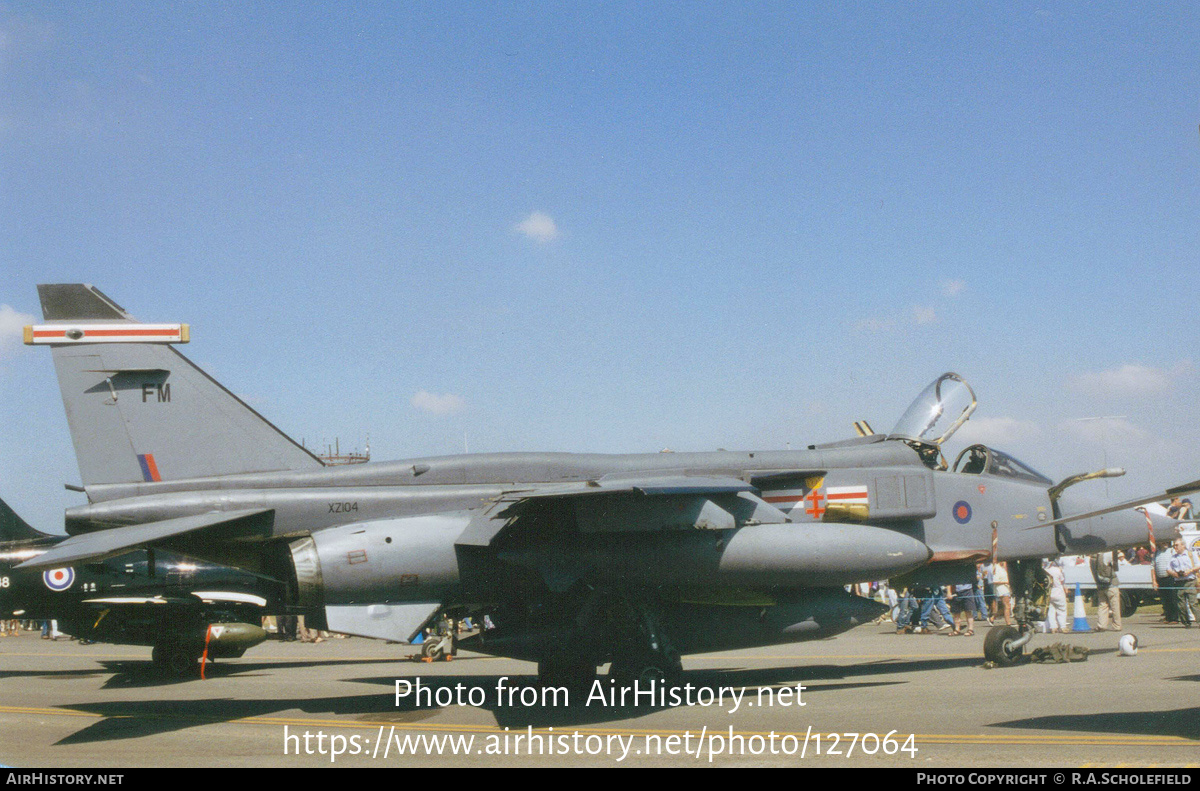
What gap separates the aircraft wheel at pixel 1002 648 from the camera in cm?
1249

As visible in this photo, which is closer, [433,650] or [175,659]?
[175,659]

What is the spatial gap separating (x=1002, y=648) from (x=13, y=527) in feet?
55.6

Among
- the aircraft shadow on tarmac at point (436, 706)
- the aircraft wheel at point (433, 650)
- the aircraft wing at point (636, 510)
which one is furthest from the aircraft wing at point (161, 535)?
the aircraft wheel at point (433, 650)

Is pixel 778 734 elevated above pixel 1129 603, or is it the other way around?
pixel 778 734

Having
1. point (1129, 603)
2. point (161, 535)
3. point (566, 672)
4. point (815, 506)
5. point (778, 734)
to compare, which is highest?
point (161, 535)

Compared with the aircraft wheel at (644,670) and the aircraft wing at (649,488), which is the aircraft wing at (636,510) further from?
the aircraft wheel at (644,670)

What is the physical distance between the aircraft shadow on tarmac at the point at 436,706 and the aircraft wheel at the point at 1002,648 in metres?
0.72

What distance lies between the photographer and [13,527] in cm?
1714

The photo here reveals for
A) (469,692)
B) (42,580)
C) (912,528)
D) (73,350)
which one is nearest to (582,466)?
(469,692)

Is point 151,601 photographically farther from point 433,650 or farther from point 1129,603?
point 1129,603

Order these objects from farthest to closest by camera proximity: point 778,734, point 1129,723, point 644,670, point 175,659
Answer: point 175,659, point 644,670, point 778,734, point 1129,723

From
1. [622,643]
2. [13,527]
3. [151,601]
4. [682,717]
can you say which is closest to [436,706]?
[622,643]
